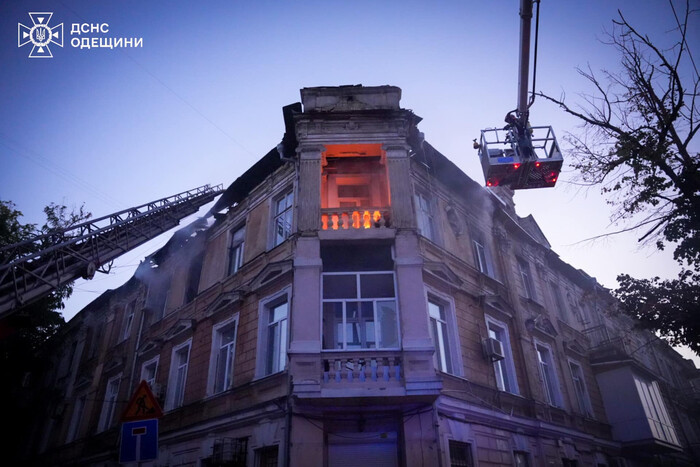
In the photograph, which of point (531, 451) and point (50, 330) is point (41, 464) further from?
point (531, 451)

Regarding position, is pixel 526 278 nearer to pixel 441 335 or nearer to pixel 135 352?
pixel 441 335

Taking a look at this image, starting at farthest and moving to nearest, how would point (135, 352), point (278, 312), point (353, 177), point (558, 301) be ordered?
1. point (558, 301)
2. point (135, 352)
3. point (353, 177)
4. point (278, 312)

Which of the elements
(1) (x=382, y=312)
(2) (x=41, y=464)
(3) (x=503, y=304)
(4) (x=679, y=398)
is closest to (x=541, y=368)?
(3) (x=503, y=304)

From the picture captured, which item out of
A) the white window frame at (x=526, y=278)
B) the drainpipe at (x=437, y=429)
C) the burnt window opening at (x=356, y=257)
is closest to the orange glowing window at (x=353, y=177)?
the burnt window opening at (x=356, y=257)

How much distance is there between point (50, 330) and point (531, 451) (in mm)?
25429

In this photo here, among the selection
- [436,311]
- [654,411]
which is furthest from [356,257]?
[654,411]

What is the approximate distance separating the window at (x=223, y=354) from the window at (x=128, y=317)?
8.25 metres

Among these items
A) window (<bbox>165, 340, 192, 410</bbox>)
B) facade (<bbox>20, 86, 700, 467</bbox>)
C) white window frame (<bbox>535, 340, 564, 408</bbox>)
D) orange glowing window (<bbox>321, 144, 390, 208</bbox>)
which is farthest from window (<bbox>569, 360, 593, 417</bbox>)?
window (<bbox>165, 340, 192, 410</bbox>)

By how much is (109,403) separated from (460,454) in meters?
14.6

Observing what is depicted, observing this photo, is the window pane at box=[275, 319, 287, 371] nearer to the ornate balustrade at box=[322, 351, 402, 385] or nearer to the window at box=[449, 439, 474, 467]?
the ornate balustrade at box=[322, 351, 402, 385]

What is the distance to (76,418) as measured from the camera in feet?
65.3

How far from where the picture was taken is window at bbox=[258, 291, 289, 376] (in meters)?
11.2

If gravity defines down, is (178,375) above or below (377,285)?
below

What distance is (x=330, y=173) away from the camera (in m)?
13.6
